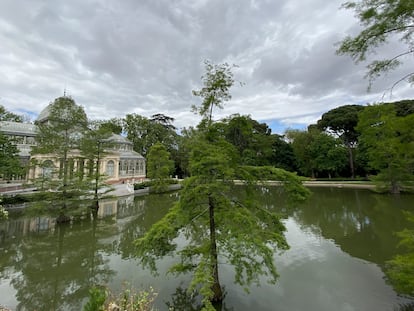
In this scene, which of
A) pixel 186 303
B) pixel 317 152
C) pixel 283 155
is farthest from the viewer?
pixel 283 155

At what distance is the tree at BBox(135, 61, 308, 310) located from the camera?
166 inches

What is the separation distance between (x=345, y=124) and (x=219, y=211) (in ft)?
105

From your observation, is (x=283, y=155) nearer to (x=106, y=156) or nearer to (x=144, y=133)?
(x=144, y=133)

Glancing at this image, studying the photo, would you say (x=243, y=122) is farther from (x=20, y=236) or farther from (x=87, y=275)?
(x=20, y=236)

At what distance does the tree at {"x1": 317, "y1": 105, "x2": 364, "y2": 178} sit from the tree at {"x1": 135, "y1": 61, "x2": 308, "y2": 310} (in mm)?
30436

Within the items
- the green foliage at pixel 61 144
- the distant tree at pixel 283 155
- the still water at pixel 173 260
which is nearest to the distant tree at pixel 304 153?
the distant tree at pixel 283 155

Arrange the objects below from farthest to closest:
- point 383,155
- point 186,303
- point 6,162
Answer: point 383,155 → point 6,162 → point 186,303

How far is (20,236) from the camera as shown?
32.7ft

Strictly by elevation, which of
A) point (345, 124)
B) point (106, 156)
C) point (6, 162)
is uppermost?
point (345, 124)

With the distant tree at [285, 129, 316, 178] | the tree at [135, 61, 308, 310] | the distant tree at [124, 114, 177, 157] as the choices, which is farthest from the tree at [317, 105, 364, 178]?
the tree at [135, 61, 308, 310]

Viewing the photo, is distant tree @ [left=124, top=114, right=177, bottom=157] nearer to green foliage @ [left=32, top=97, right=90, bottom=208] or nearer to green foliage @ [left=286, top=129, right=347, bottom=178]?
green foliage @ [left=286, top=129, right=347, bottom=178]

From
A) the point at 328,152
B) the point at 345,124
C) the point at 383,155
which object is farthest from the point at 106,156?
the point at 345,124

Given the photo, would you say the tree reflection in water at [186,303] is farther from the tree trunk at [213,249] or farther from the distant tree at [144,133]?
the distant tree at [144,133]

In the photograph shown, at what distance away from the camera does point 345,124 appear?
30.5 metres
